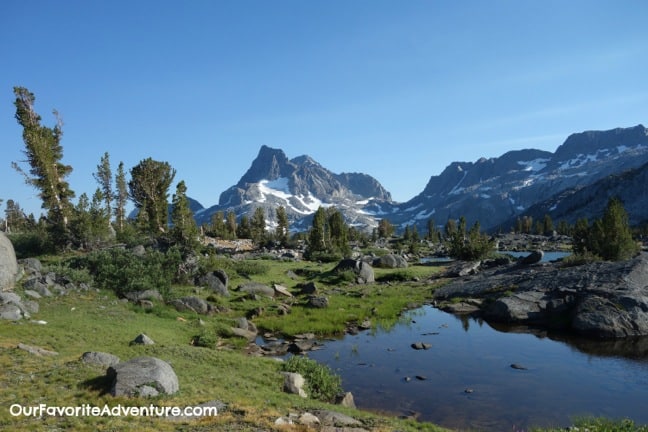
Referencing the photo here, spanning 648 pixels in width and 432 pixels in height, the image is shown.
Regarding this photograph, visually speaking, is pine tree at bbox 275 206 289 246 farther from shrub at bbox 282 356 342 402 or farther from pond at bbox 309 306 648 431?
Answer: shrub at bbox 282 356 342 402

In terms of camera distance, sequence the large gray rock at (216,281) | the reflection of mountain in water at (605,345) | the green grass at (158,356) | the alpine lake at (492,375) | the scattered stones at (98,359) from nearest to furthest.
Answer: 1. the green grass at (158,356)
2. the scattered stones at (98,359)
3. the alpine lake at (492,375)
4. the reflection of mountain in water at (605,345)
5. the large gray rock at (216,281)

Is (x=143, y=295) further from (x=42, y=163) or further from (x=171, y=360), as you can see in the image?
(x=42, y=163)

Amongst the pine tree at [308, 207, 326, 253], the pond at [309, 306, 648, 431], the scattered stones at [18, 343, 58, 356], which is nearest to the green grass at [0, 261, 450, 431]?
the scattered stones at [18, 343, 58, 356]

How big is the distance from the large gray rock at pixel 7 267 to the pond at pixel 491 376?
69.3 feet

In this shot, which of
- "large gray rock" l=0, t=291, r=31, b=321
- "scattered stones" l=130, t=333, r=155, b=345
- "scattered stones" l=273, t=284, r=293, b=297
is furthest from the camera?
"scattered stones" l=273, t=284, r=293, b=297

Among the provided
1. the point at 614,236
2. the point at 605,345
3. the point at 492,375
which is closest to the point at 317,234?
the point at 614,236

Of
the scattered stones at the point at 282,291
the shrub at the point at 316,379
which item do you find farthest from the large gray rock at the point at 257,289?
the shrub at the point at 316,379

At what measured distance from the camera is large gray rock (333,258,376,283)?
5505 cm

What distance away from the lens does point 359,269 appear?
2210 inches

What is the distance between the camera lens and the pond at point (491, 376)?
688 inches

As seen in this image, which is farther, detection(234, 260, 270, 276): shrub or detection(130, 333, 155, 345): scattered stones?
detection(234, 260, 270, 276): shrub

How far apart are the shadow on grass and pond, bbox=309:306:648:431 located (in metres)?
10.6

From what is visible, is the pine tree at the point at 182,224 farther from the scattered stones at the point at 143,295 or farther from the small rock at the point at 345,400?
the small rock at the point at 345,400

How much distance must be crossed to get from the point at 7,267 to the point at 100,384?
2014cm
